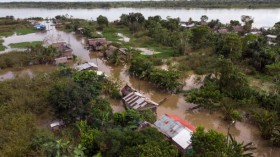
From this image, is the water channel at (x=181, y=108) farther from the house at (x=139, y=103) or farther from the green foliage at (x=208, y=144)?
the green foliage at (x=208, y=144)

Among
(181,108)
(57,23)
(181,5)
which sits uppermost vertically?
(181,5)

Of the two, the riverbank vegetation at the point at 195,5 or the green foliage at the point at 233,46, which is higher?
the riverbank vegetation at the point at 195,5

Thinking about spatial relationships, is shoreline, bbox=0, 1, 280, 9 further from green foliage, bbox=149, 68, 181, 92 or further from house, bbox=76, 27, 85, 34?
green foliage, bbox=149, 68, 181, 92

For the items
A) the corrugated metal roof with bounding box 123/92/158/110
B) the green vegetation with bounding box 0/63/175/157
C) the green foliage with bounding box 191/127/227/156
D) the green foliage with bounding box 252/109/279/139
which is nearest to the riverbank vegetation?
the green foliage with bounding box 252/109/279/139

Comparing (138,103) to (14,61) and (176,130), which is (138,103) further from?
(14,61)

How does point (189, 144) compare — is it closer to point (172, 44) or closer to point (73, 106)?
point (73, 106)

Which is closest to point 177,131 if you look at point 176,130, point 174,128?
point 176,130

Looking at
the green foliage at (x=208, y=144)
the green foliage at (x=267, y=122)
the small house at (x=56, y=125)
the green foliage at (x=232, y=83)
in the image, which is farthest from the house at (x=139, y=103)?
the green foliage at (x=267, y=122)
